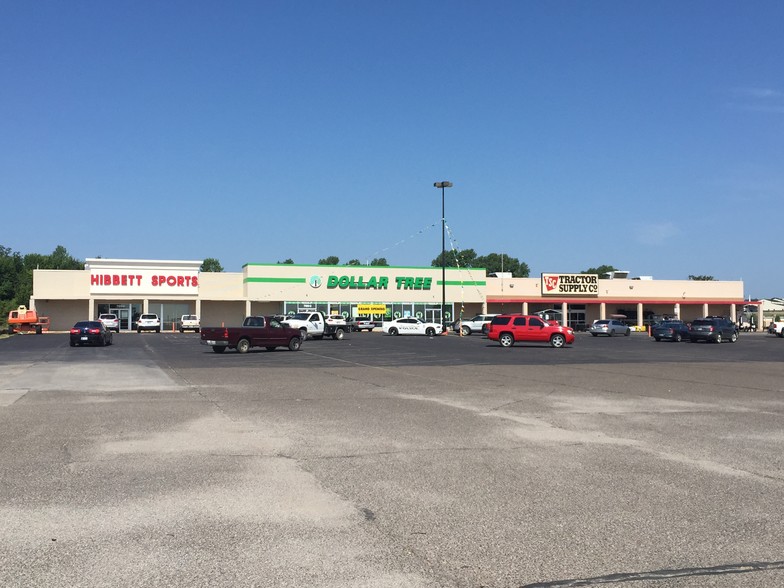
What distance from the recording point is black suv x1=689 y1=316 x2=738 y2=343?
158 ft

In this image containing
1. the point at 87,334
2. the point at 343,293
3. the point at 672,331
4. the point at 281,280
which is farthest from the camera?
the point at 343,293

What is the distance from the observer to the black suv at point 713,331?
48.1 m

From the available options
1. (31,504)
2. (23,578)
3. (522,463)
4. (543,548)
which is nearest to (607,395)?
(522,463)

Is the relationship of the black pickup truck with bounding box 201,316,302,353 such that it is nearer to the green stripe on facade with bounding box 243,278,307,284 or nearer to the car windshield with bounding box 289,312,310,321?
the car windshield with bounding box 289,312,310,321

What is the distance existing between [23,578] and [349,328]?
66.9 meters

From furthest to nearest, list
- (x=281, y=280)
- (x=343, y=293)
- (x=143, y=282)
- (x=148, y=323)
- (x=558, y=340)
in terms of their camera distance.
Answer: (x=343, y=293)
(x=281, y=280)
(x=143, y=282)
(x=148, y=323)
(x=558, y=340)

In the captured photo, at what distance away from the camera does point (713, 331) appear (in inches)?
1892

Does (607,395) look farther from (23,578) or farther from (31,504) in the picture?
(23,578)

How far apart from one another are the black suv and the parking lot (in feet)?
112

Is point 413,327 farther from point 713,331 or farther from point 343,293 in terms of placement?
point 713,331

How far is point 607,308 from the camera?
8744 cm

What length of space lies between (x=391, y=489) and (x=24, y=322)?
66386 mm

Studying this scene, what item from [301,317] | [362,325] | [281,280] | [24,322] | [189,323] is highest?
[281,280]

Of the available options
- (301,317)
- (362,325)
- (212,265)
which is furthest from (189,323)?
(212,265)
